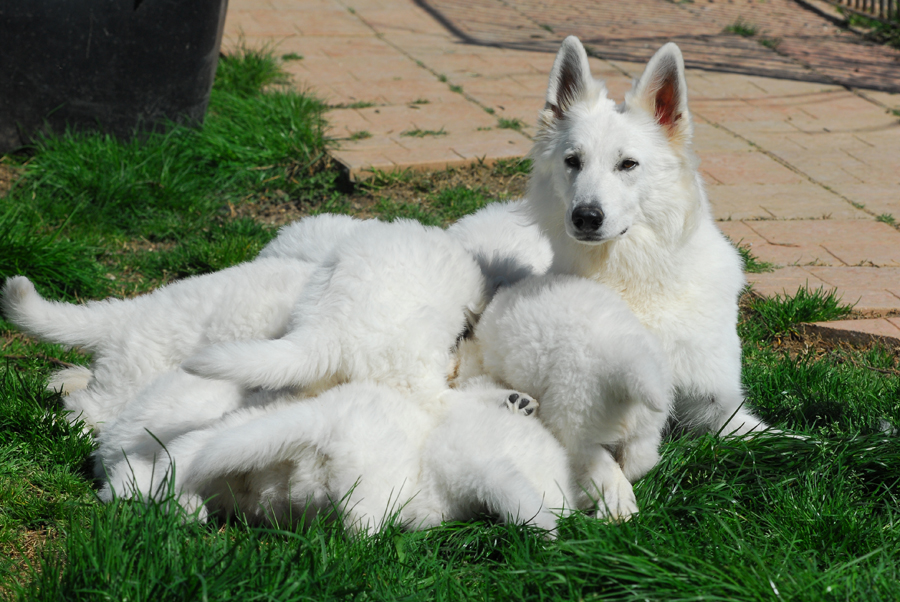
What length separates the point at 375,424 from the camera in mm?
2443

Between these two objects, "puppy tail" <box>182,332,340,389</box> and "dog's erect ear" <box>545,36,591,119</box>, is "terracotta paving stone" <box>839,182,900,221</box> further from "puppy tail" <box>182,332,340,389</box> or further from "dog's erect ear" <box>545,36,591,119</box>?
"puppy tail" <box>182,332,340,389</box>

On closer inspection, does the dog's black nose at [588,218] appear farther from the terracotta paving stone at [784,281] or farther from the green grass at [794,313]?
the terracotta paving stone at [784,281]

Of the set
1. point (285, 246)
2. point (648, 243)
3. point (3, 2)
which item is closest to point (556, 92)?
point (648, 243)

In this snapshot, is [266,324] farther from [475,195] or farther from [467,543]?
[475,195]

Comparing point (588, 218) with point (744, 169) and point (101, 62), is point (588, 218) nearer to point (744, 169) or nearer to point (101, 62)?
point (744, 169)

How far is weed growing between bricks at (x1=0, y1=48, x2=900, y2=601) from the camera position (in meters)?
2.11

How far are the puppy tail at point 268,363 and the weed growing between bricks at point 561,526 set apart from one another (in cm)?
41

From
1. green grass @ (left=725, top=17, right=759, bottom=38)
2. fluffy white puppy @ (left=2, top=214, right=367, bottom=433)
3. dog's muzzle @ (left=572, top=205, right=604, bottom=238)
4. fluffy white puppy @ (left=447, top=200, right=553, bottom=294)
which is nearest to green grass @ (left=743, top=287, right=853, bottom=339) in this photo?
fluffy white puppy @ (left=447, top=200, right=553, bottom=294)

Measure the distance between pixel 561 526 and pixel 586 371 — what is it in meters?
0.45

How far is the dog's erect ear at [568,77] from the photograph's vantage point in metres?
3.15

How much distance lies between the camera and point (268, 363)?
246cm

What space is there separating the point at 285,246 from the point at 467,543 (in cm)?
158

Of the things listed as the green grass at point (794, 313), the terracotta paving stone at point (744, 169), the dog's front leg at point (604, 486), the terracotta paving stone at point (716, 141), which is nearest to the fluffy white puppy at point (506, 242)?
the dog's front leg at point (604, 486)

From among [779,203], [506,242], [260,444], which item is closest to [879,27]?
[779,203]
